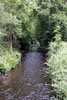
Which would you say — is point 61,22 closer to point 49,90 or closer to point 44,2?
point 44,2

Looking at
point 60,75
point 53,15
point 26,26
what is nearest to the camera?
point 60,75

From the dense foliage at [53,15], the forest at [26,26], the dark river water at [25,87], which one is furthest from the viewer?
the dense foliage at [53,15]

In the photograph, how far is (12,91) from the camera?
7051 mm

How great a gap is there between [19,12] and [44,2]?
686 centimetres

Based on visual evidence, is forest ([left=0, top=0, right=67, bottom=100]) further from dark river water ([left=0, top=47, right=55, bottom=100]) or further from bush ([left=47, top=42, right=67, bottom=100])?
dark river water ([left=0, top=47, right=55, bottom=100])

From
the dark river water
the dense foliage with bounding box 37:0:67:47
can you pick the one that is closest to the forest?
the dense foliage with bounding box 37:0:67:47

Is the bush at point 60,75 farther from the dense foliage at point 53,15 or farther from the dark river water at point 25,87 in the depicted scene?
the dense foliage at point 53,15

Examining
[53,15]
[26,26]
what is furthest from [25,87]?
[53,15]

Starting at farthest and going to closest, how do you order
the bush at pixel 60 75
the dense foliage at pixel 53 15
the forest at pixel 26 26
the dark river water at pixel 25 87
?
the dense foliage at pixel 53 15 < the forest at pixel 26 26 < the dark river water at pixel 25 87 < the bush at pixel 60 75

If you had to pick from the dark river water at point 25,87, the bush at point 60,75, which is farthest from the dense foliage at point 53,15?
the bush at point 60,75

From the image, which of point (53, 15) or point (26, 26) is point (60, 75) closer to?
point (26, 26)

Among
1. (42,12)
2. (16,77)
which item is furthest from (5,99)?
(42,12)

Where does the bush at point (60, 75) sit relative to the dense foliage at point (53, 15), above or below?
below

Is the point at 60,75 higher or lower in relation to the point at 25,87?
higher
